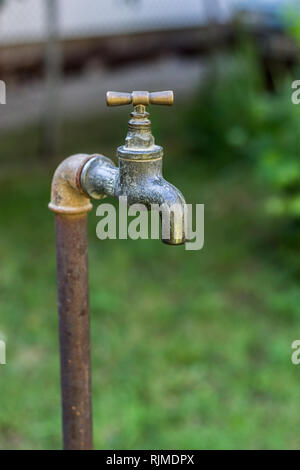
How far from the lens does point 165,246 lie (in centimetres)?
479

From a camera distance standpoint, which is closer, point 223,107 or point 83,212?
point 83,212

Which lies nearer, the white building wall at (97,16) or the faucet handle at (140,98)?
the faucet handle at (140,98)

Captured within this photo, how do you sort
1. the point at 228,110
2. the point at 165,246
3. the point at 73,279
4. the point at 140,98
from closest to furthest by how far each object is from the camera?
the point at 140,98, the point at 73,279, the point at 165,246, the point at 228,110

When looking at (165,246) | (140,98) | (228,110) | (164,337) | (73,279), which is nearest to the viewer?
(140,98)

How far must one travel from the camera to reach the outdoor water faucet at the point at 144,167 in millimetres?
1426

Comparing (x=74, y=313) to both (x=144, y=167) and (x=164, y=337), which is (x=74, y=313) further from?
(x=164, y=337)

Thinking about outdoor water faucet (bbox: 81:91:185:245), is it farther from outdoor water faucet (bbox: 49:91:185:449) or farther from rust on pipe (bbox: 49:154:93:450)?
rust on pipe (bbox: 49:154:93:450)

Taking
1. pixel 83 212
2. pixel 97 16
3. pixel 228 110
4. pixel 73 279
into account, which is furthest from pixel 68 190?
pixel 97 16

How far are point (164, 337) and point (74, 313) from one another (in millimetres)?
2046

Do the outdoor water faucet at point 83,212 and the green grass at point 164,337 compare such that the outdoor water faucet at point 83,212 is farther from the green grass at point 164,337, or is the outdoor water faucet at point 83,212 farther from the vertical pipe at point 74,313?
the green grass at point 164,337

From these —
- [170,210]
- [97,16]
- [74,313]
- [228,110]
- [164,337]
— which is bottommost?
[74,313]

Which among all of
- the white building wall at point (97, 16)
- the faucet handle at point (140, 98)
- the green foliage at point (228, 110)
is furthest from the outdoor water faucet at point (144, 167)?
the white building wall at point (97, 16)

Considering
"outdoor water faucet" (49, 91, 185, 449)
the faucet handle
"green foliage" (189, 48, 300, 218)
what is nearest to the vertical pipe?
"outdoor water faucet" (49, 91, 185, 449)

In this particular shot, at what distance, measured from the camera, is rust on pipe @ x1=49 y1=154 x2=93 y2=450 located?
5.22 feet
